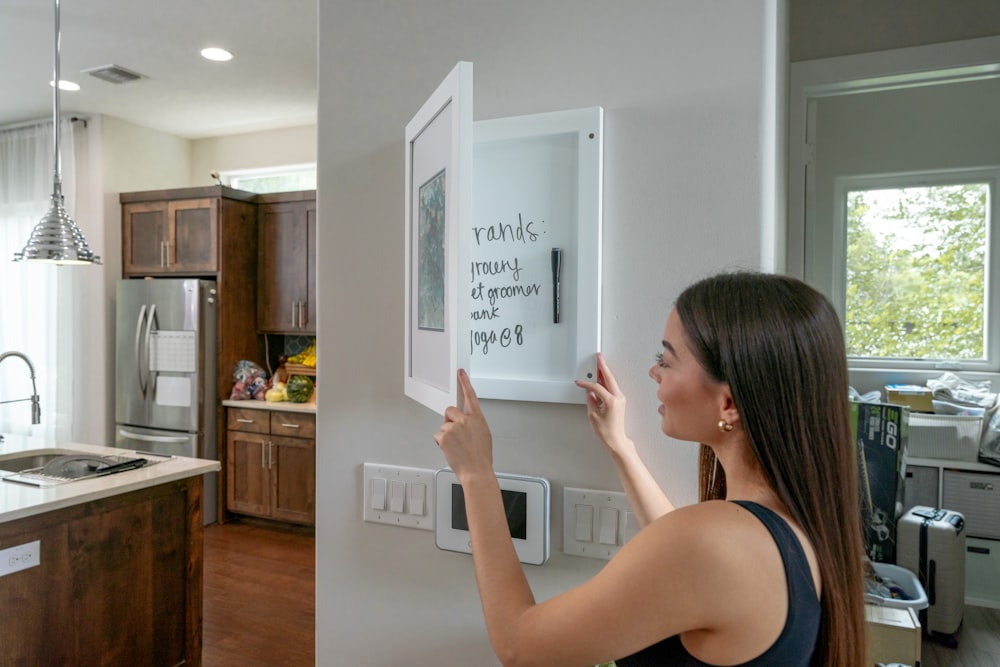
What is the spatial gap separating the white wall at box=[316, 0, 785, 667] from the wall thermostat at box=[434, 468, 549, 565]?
4cm

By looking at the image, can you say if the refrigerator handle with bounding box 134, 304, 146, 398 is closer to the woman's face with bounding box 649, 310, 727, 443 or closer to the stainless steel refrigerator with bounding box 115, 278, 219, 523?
the stainless steel refrigerator with bounding box 115, 278, 219, 523

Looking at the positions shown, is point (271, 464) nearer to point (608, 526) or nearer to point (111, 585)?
point (111, 585)

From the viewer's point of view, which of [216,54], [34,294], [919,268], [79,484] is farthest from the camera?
[34,294]

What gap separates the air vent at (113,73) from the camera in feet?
12.9

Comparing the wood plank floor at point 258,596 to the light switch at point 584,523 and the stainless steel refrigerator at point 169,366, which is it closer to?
the stainless steel refrigerator at point 169,366

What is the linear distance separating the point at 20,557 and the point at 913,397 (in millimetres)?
4004

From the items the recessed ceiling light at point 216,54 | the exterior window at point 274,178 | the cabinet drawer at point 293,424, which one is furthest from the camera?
the exterior window at point 274,178

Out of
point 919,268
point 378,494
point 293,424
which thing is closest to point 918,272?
point 919,268

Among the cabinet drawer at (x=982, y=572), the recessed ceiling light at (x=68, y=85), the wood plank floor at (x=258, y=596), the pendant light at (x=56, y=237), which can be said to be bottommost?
the wood plank floor at (x=258, y=596)

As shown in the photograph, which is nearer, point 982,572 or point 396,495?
point 396,495

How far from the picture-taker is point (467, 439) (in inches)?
35.8

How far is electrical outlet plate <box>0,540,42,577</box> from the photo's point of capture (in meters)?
1.94

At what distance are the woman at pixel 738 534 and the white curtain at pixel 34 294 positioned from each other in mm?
5330

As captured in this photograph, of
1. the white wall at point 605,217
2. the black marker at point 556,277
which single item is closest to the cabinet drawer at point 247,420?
the white wall at point 605,217
